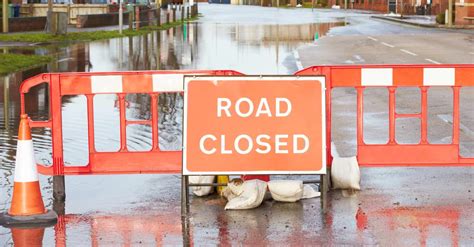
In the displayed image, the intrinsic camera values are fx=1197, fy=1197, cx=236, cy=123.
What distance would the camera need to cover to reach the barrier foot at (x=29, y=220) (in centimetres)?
905

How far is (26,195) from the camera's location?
9.23m

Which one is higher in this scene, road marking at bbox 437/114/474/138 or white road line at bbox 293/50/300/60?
road marking at bbox 437/114/474/138

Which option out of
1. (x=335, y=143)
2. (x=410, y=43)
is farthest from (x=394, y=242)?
(x=410, y=43)

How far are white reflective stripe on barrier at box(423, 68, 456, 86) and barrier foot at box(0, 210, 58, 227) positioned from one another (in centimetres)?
360

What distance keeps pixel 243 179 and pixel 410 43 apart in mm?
30194

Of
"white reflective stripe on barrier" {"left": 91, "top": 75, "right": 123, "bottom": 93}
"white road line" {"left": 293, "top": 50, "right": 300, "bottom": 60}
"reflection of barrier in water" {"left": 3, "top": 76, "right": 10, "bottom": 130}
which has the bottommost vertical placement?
"white road line" {"left": 293, "top": 50, "right": 300, "bottom": 60}

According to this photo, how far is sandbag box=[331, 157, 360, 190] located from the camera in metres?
10.5

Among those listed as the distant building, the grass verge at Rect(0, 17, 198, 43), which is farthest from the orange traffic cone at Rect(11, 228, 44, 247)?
the distant building

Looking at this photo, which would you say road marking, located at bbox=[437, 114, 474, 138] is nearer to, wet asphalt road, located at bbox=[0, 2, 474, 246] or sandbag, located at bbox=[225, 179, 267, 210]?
wet asphalt road, located at bbox=[0, 2, 474, 246]

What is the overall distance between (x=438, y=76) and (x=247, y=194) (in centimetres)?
217

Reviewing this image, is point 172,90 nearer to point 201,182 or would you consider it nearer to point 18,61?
point 201,182

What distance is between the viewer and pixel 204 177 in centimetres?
1039

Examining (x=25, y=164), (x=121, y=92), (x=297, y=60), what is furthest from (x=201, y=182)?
(x=297, y=60)

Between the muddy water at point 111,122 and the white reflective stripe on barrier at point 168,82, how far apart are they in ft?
3.05
